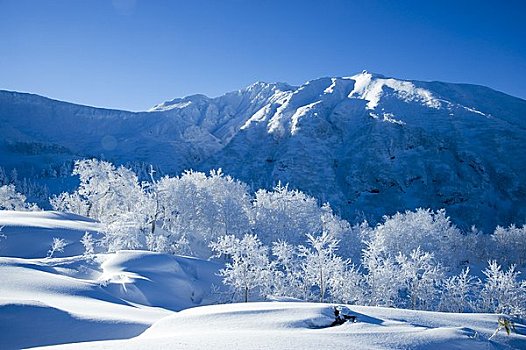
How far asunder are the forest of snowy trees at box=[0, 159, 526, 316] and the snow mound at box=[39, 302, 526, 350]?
1989 cm

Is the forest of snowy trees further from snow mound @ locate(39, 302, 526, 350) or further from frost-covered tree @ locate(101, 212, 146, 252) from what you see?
snow mound @ locate(39, 302, 526, 350)

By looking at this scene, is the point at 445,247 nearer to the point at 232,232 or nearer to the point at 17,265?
the point at 232,232

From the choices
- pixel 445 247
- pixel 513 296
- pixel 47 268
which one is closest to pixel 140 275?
pixel 47 268

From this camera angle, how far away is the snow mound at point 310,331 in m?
12.9

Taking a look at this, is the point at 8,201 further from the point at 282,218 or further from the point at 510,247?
the point at 510,247

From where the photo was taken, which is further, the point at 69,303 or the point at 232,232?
the point at 232,232

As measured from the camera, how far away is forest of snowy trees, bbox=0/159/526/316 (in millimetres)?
43344

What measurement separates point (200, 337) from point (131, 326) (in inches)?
348

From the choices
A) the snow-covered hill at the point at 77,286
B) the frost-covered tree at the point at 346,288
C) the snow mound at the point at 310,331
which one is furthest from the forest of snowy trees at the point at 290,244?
the snow mound at the point at 310,331

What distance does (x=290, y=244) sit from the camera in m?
67.0

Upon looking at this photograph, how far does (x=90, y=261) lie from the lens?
41344 millimetres

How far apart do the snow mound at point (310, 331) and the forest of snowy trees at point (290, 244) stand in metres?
19.9

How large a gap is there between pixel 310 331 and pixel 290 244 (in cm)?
5190

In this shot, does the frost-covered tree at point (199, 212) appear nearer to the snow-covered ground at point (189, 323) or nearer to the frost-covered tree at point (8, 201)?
the snow-covered ground at point (189, 323)
